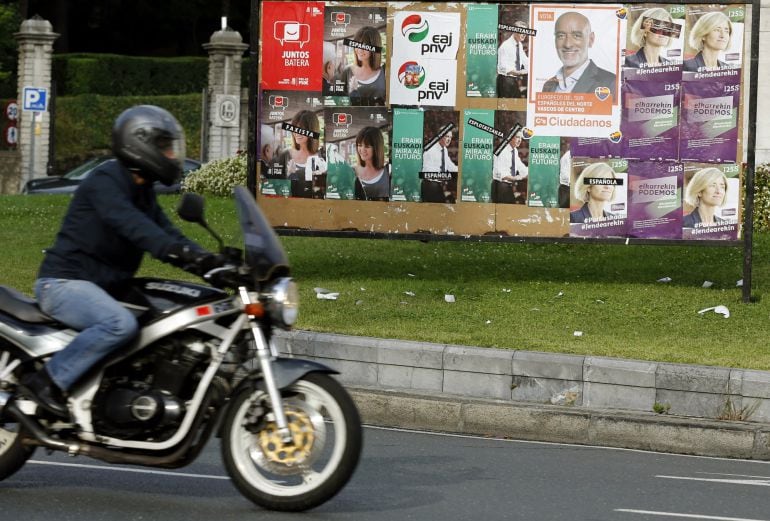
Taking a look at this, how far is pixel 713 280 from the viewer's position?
45.6ft

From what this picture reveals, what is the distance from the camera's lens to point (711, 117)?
→ 12656 mm

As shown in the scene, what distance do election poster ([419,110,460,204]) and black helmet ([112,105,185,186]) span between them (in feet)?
21.0

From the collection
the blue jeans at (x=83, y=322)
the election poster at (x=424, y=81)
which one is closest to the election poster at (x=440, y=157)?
the election poster at (x=424, y=81)

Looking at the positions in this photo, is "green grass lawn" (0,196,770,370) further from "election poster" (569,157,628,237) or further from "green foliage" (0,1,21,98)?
"green foliage" (0,1,21,98)

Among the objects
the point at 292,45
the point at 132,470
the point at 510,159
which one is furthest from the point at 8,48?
the point at 132,470

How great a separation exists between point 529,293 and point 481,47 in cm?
204

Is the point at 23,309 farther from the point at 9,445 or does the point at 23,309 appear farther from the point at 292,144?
the point at 292,144

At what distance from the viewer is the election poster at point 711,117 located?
497 inches

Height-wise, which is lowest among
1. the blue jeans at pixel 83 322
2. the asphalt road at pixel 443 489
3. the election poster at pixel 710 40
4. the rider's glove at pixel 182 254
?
the asphalt road at pixel 443 489

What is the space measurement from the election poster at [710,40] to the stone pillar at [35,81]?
2925cm

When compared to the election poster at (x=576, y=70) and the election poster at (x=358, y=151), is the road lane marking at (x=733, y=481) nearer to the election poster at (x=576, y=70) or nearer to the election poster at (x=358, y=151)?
the election poster at (x=576, y=70)

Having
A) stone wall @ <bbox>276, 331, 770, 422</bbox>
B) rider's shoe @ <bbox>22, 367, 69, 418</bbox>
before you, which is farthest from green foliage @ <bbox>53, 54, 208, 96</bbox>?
rider's shoe @ <bbox>22, 367, 69, 418</bbox>

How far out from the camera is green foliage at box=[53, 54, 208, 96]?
4681cm

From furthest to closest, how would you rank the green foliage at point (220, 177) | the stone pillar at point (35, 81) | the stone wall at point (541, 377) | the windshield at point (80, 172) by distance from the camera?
1. the stone pillar at point (35, 81)
2. the windshield at point (80, 172)
3. the green foliage at point (220, 177)
4. the stone wall at point (541, 377)
